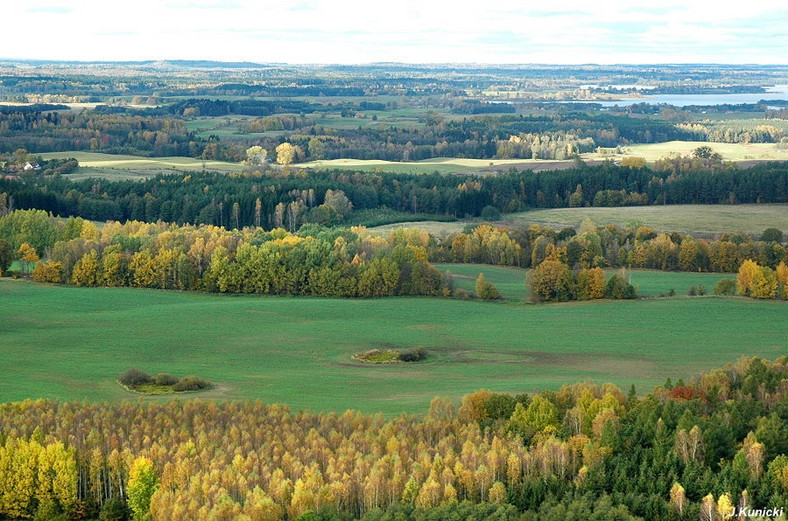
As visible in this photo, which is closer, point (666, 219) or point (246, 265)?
point (246, 265)

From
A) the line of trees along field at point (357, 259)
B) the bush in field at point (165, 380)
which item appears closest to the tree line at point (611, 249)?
the line of trees along field at point (357, 259)

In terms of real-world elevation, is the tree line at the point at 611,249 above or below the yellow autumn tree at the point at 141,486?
below

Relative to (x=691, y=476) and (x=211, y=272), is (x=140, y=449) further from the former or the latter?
(x=211, y=272)

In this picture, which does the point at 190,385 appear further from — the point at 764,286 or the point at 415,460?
the point at 764,286

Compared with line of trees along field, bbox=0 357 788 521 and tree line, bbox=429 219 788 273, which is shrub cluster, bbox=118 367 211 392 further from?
tree line, bbox=429 219 788 273

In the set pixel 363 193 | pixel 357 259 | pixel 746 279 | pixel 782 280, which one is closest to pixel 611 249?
pixel 746 279

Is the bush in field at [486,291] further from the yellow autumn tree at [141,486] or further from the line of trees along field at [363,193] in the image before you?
the yellow autumn tree at [141,486]
